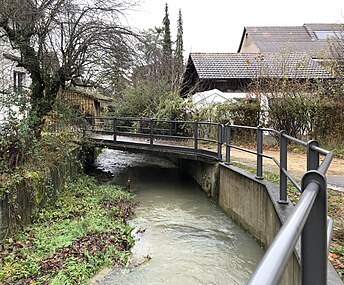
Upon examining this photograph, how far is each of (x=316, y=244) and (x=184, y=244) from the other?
5080 millimetres

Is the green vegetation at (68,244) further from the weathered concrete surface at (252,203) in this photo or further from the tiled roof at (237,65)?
the tiled roof at (237,65)

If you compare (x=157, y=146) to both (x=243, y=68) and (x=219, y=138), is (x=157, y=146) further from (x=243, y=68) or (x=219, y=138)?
(x=243, y=68)

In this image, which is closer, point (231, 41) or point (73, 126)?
point (73, 126)

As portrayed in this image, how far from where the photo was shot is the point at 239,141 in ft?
44.8

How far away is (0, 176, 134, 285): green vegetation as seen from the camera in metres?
4.54

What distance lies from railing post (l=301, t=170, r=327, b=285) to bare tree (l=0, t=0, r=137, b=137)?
806cm

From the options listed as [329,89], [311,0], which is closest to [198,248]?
[329,89]

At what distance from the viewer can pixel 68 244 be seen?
548 centimetres

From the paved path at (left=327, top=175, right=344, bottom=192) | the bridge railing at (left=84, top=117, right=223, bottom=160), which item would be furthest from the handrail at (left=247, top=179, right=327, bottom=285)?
the bridge railing at (left=84, top=117, right=223, bottom=160)

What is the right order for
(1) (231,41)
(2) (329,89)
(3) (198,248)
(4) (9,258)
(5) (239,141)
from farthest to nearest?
(1) (231,41) → (5) (239,141) → (2) (329,89) → (3) (198,248) → (4) (9,258)

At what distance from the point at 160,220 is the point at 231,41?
39.6 meters

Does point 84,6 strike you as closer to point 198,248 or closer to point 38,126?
point 38,126

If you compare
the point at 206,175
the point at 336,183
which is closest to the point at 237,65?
the point at 206,175

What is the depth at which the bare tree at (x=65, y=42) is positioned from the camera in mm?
8469
